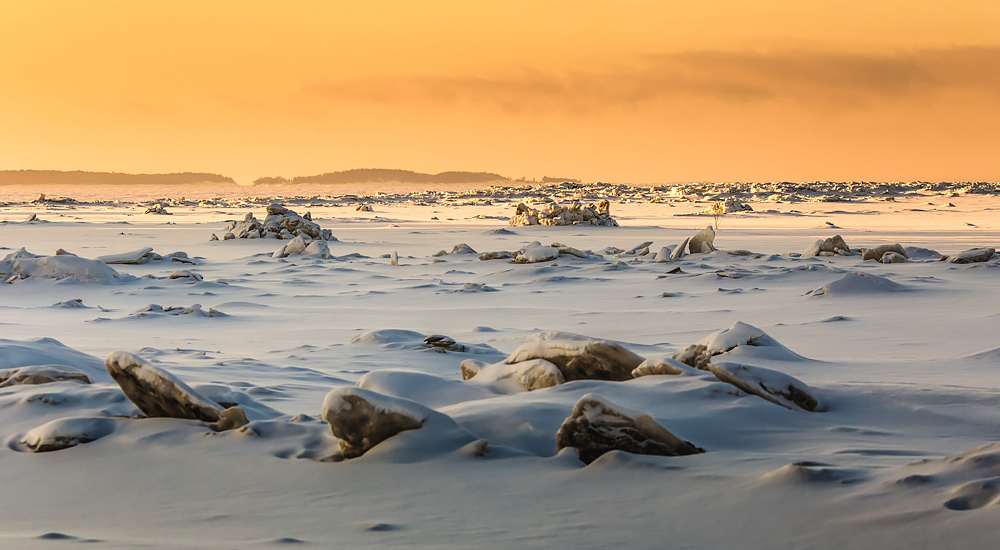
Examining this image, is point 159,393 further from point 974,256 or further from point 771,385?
point 974,256

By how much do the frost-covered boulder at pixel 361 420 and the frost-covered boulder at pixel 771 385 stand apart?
3.53 feet

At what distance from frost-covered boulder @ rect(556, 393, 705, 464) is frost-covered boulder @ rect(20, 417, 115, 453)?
4.57ft

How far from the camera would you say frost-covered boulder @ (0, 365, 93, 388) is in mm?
3381

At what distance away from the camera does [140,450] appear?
8.48 feet

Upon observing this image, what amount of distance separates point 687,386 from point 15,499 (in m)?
1.93

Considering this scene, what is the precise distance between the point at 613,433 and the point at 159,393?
140cm

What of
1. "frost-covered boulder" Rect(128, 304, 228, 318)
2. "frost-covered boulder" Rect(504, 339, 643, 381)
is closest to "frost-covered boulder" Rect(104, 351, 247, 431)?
"frost-covered boulder" Rect(504, 339, 643, 381)

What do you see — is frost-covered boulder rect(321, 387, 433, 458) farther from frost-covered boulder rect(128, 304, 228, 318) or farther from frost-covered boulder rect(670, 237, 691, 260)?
Result: frost-covered boulder rect(670, 237, 691, 260)

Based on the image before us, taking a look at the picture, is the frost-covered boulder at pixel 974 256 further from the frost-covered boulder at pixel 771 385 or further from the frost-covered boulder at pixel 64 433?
the frost-covered boulder at pixel 64 433

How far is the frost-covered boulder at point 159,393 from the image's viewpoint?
2805 mm

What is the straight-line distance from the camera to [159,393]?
9.24 ft

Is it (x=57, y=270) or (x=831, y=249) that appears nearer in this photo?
(x=57, y=270)

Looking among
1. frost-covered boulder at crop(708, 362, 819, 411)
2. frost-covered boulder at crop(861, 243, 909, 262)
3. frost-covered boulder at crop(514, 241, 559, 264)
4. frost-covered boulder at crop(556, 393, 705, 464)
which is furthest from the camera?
frost-covered boulder at crop(861, 243, 909, 262)

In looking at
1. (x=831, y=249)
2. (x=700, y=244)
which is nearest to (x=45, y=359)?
(x=700, y=244)
